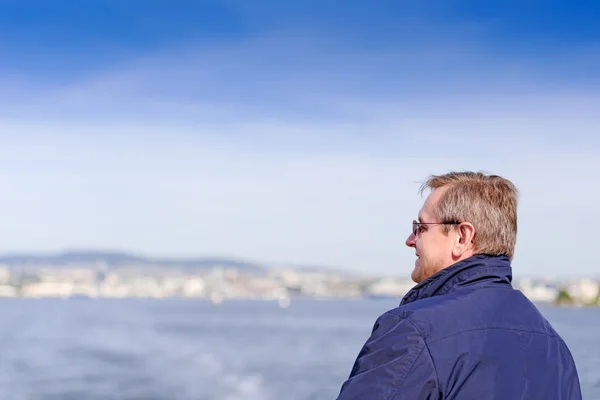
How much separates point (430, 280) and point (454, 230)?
19 centimetres

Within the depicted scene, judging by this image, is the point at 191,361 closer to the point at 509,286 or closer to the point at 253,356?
the point at 253,356

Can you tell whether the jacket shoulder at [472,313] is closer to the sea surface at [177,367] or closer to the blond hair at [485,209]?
the blond hair at [485,209]

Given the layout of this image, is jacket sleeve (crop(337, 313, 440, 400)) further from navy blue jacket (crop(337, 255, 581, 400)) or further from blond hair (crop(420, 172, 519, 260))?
blond hair (crop(420, 172, 519, 260))

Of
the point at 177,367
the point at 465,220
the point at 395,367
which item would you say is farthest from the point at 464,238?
the point at 177,367

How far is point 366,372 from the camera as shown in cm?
231

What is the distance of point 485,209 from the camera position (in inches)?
106

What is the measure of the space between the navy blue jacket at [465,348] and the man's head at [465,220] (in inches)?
3.5

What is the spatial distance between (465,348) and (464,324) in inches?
2.7

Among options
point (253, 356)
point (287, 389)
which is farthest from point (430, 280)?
point (253, 356)

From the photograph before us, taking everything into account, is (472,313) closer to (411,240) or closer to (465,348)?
(465,348)

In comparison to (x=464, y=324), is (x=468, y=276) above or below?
above

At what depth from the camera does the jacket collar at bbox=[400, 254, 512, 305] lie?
8.38 feet

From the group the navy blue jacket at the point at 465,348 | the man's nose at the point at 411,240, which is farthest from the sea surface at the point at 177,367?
the navy blue jacket at the point at 465,348

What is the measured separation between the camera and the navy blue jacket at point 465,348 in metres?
2.28
